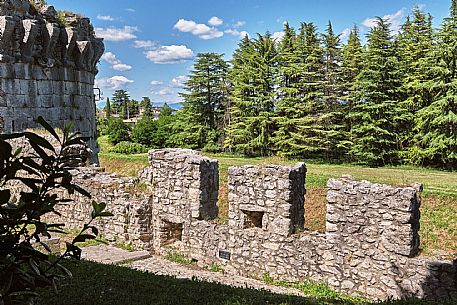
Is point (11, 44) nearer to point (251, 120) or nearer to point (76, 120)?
point (76, 120)

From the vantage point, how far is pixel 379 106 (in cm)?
2703

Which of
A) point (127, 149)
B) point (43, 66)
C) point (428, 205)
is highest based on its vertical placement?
point (43, 66)

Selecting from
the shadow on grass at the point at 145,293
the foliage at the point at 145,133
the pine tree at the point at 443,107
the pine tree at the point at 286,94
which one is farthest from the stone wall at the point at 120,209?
the foliage at the point at 145,133

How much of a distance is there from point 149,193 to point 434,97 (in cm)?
2144

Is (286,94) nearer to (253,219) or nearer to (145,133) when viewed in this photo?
(145,133)

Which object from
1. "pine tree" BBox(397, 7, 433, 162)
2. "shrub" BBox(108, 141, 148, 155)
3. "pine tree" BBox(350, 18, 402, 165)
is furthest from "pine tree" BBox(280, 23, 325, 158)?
"shrub" BBox(108, 141, 148, 155)

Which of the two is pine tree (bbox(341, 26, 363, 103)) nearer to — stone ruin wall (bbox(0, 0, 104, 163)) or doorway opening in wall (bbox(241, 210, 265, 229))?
stone ruin wall (bbox(0, 0, 104, 163))

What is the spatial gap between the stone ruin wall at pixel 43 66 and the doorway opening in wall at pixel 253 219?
6.74 meters

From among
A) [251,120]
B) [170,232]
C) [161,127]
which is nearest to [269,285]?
[170,232]

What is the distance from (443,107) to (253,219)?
20009 mm

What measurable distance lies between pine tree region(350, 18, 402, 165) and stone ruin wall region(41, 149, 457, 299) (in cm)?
2017

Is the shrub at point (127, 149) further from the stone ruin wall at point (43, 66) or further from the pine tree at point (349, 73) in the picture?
the stone ruin wall at point (43, 66)

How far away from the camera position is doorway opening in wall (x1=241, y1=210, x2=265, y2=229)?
8570mm

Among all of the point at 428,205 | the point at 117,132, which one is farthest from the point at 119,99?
the point at 428,205
